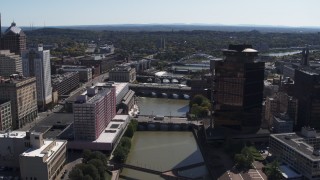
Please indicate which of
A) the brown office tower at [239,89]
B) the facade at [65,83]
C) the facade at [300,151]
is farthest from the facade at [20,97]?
the facade at [300,151]

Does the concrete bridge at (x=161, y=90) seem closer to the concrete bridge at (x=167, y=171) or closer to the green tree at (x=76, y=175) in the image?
the concrete bridge at (x=167, y=171)

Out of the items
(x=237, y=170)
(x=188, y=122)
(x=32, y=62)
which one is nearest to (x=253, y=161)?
(x=237, y=170)

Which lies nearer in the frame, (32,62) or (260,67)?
(260,67)

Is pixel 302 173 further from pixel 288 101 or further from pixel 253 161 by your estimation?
pixel 288 101

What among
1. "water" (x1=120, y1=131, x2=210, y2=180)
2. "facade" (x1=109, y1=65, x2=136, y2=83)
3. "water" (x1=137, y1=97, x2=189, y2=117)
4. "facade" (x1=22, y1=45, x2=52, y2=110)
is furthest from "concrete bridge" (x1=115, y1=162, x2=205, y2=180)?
"facade" (x1=109, y1=65, x2=136, y2=83)

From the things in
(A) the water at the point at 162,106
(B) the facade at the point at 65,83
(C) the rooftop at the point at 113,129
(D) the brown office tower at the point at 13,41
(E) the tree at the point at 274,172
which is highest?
(D) the brown office tower at the point at 13,41

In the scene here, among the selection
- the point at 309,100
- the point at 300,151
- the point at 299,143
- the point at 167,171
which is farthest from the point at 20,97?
the point at 309,100
